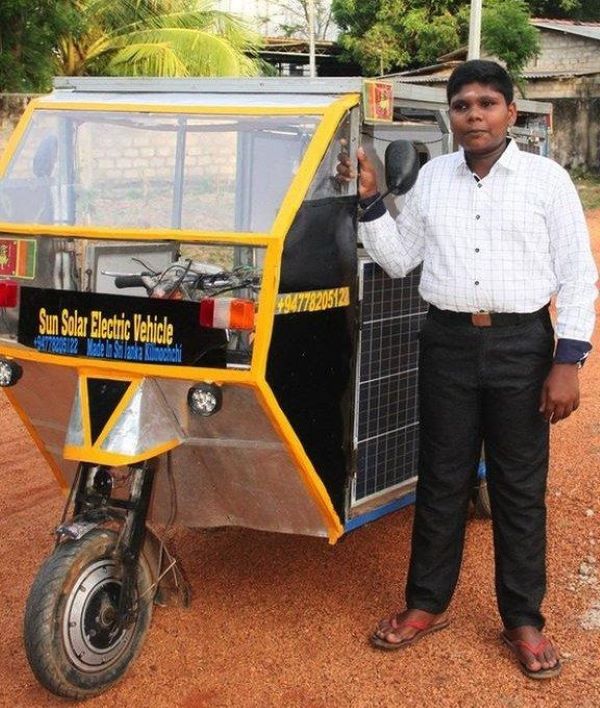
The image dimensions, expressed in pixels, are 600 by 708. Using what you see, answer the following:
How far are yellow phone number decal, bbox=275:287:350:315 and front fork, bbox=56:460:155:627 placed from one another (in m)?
0.81

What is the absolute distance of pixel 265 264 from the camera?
3.10 metres

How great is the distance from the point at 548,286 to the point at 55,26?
487 inches

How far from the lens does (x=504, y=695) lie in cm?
355

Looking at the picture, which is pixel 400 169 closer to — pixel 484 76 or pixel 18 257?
pixel 484 76

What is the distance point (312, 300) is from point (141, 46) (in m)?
14.0

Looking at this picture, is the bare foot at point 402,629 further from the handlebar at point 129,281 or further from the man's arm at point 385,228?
the handlebar at point 129,281

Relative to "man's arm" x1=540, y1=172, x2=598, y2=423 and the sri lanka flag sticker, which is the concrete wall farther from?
the sri lanka flag sticker

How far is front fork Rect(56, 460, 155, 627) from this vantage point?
354 cm

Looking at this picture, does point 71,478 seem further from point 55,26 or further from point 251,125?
point 55,26

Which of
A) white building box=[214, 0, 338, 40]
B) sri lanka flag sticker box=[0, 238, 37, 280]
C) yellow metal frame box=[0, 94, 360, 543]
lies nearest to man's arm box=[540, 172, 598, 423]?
yellow metal frame box=[0, 94, 360, 543]

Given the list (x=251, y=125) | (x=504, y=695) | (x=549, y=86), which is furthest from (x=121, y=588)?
(x=549, y=86)

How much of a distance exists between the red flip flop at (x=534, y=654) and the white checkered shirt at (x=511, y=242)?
1.19m

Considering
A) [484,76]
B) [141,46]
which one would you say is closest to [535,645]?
[484,76]

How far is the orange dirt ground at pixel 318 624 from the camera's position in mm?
3568
